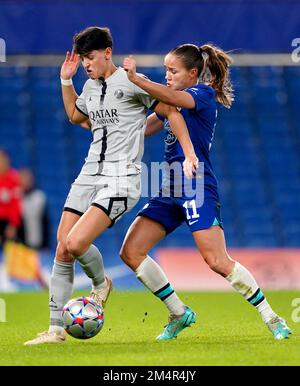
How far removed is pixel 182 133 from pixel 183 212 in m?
0.61

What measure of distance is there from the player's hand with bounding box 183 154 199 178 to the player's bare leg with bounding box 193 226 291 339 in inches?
18.8

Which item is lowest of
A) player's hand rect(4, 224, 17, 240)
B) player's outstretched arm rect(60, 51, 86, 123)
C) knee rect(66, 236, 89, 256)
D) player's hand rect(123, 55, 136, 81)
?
player's hand rect(4, 224, 17, 240)

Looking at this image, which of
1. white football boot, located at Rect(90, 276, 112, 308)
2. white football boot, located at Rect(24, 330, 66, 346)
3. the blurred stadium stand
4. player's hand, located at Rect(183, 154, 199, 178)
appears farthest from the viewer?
the blurred stadium stand

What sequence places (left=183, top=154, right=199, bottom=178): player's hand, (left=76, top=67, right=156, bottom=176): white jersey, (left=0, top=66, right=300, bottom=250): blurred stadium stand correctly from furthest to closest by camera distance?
1. (left=0, top=66, right=300, bottom=250): blurred stadium stand
2. (left=76, top=67, right=156, bottom=176): white jersey
3. (left=183, top=154, right=199, bottom=178): player's hand

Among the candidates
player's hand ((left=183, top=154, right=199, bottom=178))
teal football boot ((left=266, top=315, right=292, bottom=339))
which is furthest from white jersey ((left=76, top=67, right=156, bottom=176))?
teal football boot ((left=266, top=315, right=292, bottom=339))

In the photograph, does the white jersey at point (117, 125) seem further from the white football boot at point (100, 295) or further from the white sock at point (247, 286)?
the white sock at point (247, 286)

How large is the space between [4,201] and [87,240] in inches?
400

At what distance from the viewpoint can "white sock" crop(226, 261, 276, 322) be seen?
Result: 22.7 ft

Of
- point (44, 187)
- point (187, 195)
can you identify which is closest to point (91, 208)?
point (187, 195)

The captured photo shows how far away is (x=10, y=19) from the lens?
1658 centimetres

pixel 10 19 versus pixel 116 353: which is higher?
pixel 10 19

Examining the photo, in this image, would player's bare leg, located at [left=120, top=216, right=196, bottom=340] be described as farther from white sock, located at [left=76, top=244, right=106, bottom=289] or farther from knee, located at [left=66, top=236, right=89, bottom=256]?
knee, located at [left=66, top=236, right=89, bottom=256]

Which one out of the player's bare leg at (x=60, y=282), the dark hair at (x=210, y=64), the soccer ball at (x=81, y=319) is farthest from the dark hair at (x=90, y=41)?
the soccer ball at (x=81, y=319)
